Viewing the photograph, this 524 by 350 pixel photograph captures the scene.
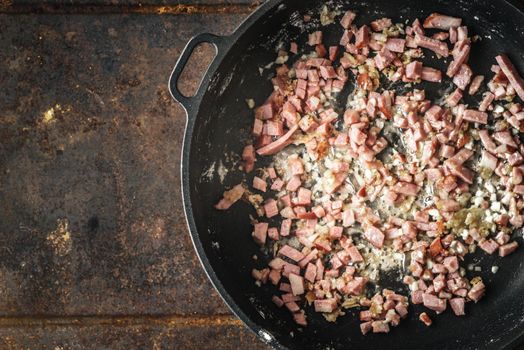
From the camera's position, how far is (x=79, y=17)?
1406 mm

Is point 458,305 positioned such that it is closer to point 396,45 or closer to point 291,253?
point 291,253

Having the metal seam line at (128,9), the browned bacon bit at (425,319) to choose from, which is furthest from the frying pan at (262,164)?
the metal seam line at (128,9)

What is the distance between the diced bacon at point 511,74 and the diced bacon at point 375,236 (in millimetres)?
447

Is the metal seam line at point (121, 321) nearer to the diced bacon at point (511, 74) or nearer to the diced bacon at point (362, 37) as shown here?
the diced bacon at point (362, 37)

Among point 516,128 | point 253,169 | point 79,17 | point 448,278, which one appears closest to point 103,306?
point 253,169

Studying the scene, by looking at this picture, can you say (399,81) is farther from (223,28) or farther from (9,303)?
(9,303)

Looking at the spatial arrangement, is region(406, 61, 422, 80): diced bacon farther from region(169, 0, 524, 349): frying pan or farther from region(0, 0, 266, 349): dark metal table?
region(0, 0, 266, 349): dark metal table

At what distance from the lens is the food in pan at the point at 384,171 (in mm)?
1297

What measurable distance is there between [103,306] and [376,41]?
3.07 ft

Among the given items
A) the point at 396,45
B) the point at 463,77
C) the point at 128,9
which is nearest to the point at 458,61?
the point at 463,77

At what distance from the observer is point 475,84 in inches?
51.6

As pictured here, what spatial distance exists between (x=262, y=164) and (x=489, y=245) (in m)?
0.56

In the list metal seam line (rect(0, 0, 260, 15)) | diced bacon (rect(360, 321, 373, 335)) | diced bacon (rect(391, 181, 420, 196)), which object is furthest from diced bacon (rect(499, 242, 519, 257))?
metal seam line (rect(0, 0, 260, 15))

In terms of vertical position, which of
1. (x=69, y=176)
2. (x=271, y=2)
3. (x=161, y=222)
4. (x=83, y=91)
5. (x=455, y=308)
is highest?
(x=271, y=2)
